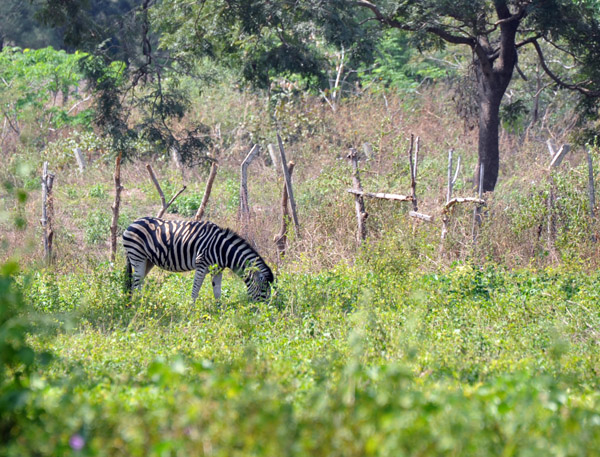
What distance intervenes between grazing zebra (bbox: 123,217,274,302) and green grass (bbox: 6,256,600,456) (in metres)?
0.40

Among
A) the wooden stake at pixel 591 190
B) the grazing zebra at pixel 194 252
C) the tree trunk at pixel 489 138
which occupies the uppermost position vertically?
the tree trunk at pixel 489 138

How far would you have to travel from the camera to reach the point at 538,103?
24438 millimetres

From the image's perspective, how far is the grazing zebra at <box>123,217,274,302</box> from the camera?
33.3ft

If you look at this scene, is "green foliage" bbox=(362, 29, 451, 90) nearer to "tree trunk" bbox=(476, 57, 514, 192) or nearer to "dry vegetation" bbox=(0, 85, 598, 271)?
"dry vegetation" bbox=(0, 85, 598, 271)

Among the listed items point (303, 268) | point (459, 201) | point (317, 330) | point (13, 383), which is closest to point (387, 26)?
point (459, 201)

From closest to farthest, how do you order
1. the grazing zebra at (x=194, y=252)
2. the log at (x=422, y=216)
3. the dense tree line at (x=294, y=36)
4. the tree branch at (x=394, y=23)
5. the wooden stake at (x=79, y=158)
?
the grazing zebra at (x=194, y=252) → the log at (x=422, y=216) → the dense tree line at (x=294, y=36) → the tree branch at (x=394, y=23) → the wooden stake at (x=79, y=158)

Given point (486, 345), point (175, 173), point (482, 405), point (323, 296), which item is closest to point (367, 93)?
point (175, 173)

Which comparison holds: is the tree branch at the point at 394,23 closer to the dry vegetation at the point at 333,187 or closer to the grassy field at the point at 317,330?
the dry vegetation at the point at 333,187

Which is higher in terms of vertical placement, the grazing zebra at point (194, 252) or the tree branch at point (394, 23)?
the tree branch at point (394, 23)

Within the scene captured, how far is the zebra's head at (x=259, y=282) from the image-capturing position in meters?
9.91

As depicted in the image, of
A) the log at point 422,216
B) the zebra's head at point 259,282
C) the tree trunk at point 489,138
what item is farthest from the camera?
the tree trunk at point 489,138

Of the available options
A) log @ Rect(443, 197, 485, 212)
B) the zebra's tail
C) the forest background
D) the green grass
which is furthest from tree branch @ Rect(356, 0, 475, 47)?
the zebra's tail

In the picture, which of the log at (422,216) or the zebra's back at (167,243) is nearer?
the zebra's back at (167,243)

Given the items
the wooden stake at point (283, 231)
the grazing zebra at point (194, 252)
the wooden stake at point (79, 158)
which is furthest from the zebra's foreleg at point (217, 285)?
the wooden stake at point (79, 158)
